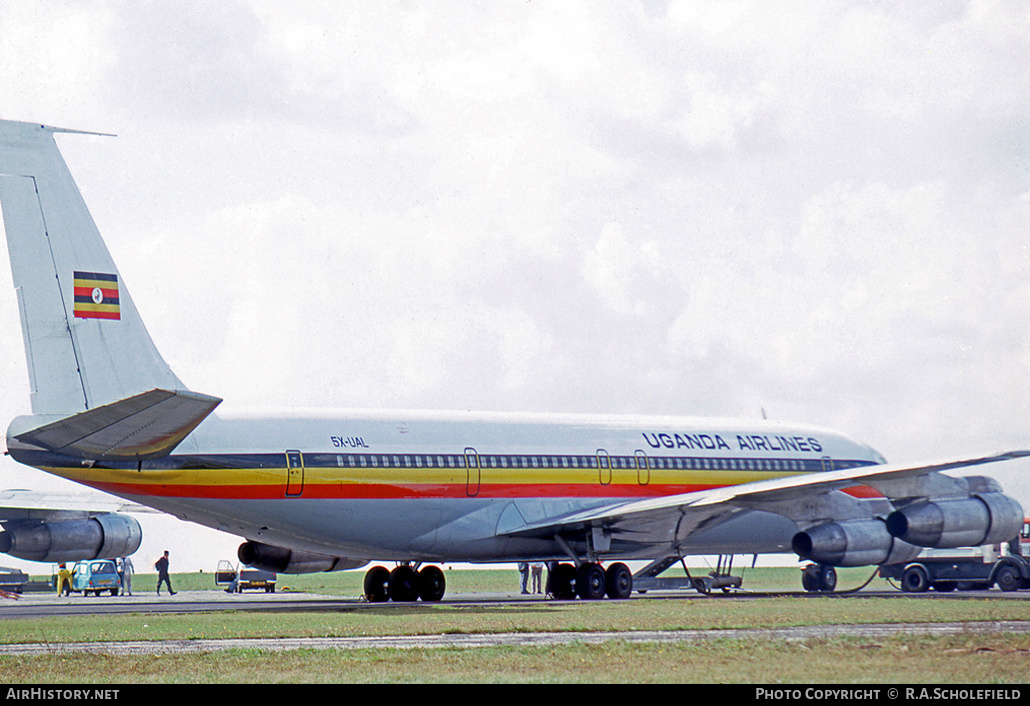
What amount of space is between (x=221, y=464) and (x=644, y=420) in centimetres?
1233

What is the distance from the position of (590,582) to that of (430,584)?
3.73 m

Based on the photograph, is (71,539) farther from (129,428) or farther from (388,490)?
(129,428)

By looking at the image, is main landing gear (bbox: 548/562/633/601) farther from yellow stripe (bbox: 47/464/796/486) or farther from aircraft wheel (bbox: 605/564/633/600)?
yellow stripe (bbox: 47/464/796/486)

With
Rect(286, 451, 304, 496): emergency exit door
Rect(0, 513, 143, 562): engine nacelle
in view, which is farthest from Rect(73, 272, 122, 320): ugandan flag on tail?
Rect(0, 513, 143, 562): engine nacelle

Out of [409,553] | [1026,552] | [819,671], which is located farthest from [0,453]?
[1026,552]

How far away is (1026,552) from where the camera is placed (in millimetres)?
40812

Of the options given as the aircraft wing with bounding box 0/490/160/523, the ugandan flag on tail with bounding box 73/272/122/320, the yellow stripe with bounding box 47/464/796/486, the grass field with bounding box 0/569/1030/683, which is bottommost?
the grass field with bounding box 0/569/1030/683

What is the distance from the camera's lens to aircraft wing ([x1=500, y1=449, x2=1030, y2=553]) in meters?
27.9

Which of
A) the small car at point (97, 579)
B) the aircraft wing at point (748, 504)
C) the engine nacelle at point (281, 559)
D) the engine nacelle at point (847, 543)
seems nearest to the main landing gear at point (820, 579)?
the aircraft wing at point (748, 504)

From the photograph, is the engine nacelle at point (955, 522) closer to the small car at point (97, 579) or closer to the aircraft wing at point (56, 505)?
the aircraft wing at point (56, 505)

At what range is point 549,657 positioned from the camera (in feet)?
45.1

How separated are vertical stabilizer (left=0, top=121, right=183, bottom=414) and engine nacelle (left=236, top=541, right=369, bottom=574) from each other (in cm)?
731
